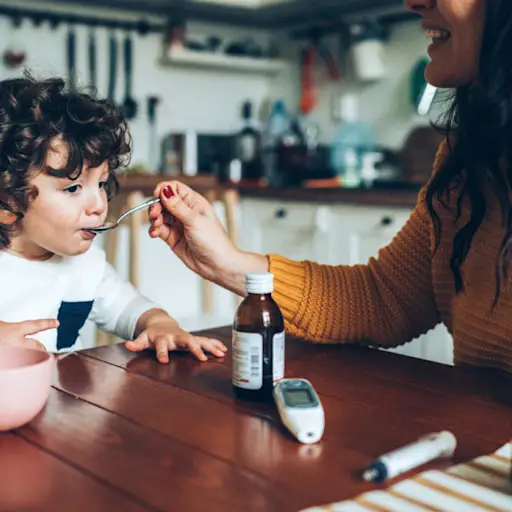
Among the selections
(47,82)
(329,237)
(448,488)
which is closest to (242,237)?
(329,237)

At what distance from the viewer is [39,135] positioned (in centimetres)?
135

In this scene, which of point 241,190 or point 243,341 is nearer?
point 243,341

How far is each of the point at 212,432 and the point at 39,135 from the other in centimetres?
79

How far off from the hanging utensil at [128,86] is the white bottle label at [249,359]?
2849mm

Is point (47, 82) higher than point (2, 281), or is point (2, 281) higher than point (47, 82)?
point (47, 82)

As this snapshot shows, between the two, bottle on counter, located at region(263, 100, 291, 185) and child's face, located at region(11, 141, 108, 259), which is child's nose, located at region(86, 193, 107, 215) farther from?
bottle on counter, located at region(263, 100, 291, 185)

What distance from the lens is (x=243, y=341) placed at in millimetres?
886

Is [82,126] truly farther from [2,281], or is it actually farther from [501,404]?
[501,404]

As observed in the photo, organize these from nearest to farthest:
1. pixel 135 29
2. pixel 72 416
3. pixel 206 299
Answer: pixel 72 416
pixel 206 299
pixel 135 29

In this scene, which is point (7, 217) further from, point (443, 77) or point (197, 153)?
point (197, 153)

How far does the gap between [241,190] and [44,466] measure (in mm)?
2710

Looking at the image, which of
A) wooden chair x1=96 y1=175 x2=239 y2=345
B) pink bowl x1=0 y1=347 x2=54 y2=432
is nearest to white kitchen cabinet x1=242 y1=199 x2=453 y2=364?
wooden chair x1=96 y1=175 x2=239 y2=345

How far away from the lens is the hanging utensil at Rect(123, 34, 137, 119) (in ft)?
11.7

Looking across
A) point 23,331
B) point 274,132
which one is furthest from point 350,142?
point 23,331
